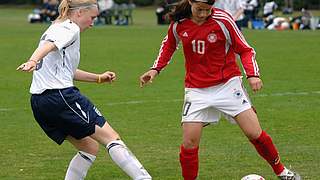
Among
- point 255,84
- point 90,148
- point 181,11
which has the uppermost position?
point 181,11

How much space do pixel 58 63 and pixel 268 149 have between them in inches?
82.4

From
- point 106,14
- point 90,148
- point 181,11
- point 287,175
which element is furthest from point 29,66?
point 106,14

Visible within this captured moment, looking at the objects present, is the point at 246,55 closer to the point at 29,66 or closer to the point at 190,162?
the point at 190,162

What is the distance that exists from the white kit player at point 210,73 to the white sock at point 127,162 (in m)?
0.87

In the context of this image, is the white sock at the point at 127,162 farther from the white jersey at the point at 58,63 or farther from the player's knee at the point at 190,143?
the player's knee at the point at 190,143

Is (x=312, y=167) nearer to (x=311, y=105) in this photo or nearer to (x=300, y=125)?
(x=300, y=125)

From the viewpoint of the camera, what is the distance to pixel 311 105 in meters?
13.7

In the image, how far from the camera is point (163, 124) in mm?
12055

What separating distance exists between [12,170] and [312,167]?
118 inches

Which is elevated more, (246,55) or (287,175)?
(246,55)

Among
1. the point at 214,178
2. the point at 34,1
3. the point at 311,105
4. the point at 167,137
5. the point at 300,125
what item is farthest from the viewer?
the point at 34,1

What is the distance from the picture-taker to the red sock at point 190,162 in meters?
7.77

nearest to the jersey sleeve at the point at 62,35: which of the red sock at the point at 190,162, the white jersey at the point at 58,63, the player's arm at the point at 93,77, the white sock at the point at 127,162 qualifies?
the white jersey at the point at 58,63

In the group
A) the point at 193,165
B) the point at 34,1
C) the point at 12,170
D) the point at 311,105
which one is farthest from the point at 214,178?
the point at 34,1
